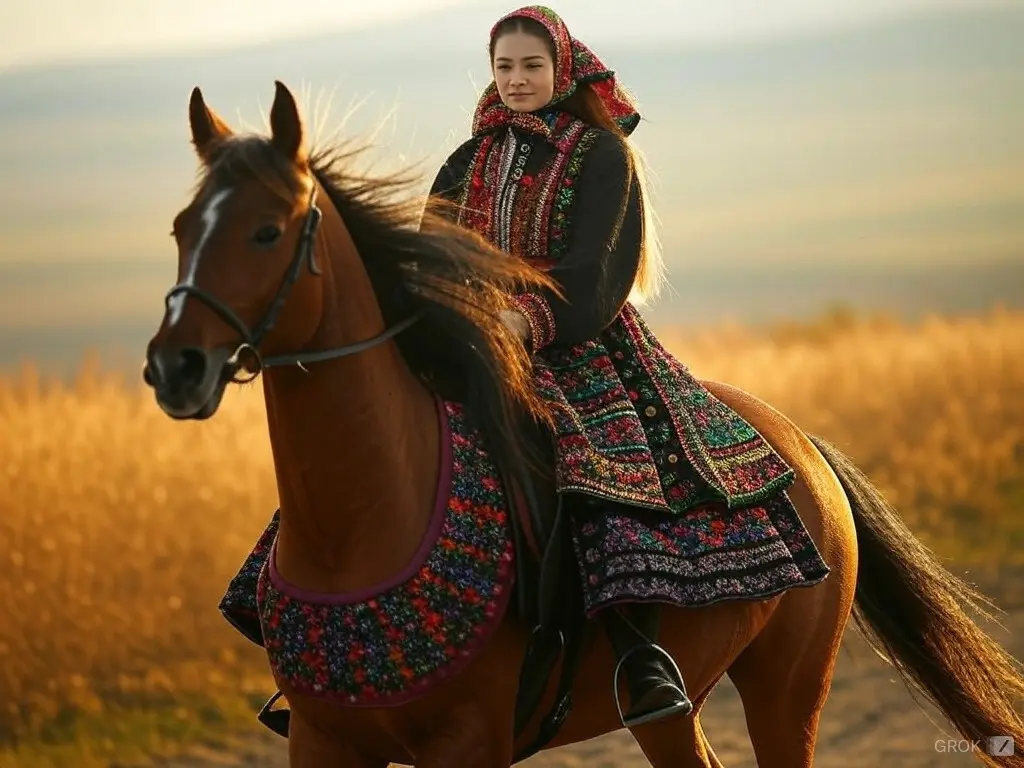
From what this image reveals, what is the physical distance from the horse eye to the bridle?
2.4 inches


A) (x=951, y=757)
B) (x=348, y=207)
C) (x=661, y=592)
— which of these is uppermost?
(x=348, y=207)

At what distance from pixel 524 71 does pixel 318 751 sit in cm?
163

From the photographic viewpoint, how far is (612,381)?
3.54 m

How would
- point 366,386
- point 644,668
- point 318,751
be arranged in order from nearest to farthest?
1. point 366,386
2. point 318,751
3. point 644,668

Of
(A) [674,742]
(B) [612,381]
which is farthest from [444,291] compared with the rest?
(A) [674,742]

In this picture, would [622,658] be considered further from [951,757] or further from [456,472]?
[951,757]

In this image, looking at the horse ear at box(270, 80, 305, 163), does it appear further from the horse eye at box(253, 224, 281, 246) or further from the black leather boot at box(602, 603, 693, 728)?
the black leather boot at box(602, 603, 693, 728)

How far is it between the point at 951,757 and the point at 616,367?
13.5 feet

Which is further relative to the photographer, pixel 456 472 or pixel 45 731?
pixel 45 731

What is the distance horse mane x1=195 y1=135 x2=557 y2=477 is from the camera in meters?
3.09

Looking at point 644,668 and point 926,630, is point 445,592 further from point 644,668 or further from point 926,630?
point 926,630

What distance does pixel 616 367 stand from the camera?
361 cm

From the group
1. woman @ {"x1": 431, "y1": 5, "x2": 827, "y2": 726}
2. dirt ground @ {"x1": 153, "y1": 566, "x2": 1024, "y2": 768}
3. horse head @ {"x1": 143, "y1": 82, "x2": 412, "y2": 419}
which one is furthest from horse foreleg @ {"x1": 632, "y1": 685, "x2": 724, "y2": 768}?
dirt ground @ {"x1": 153, "y1": 566, "x2": 1024, "y2": 768}

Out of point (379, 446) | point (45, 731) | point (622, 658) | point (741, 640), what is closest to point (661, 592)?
point (622, 658)
